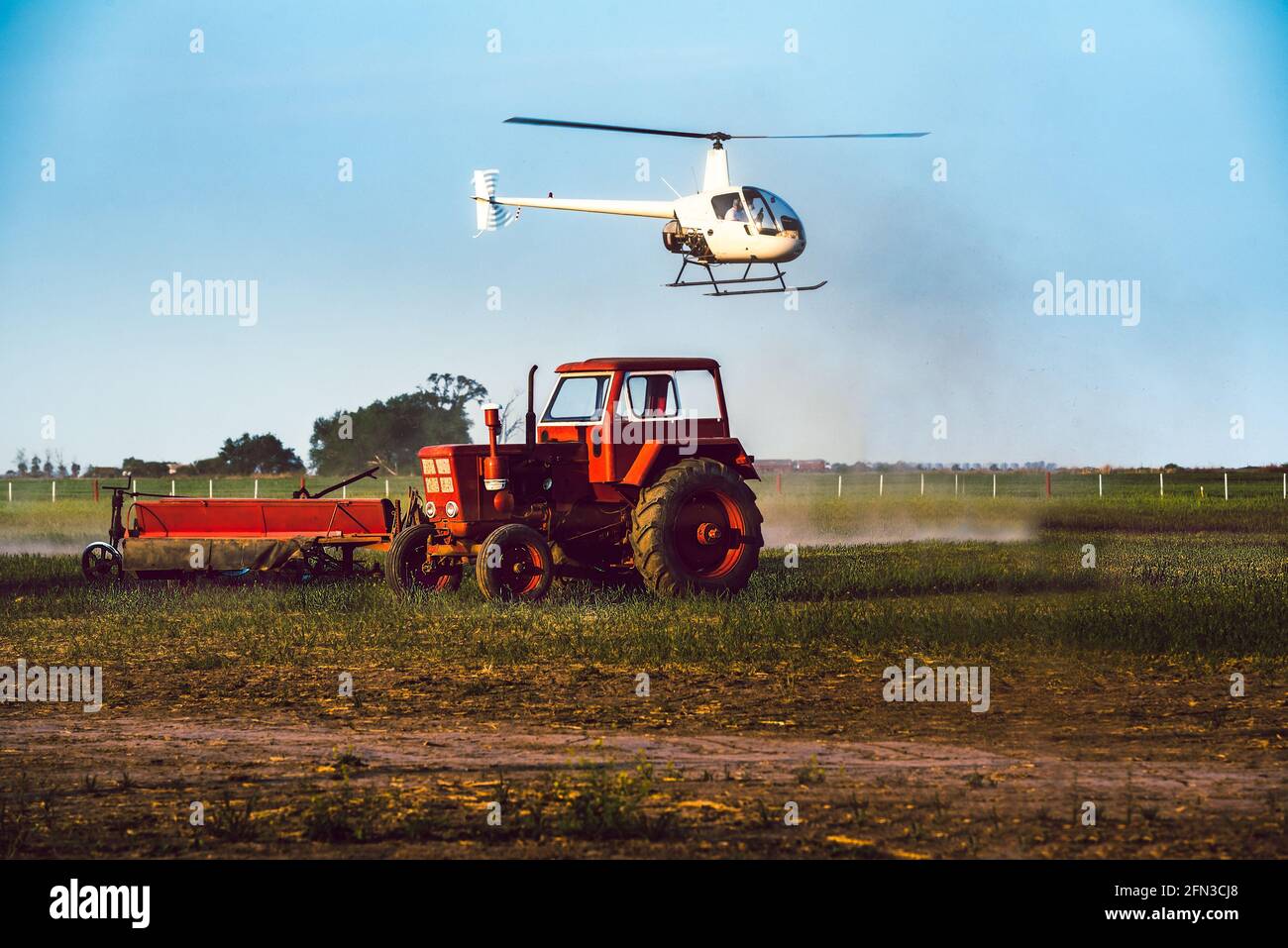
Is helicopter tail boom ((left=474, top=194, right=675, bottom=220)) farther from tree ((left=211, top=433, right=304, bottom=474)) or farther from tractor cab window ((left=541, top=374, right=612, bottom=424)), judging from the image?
tree ((left=211, top=433, right=304, bottom=474))

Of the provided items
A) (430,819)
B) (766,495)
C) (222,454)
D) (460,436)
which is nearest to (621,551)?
(430,819)

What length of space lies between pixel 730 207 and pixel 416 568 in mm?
10548

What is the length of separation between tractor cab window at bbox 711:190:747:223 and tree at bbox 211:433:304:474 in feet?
194

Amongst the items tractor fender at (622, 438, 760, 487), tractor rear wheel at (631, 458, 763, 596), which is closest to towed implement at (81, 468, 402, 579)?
tractor fender at (622, 438, 760, 487)

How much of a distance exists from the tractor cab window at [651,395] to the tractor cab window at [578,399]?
0.95 ft

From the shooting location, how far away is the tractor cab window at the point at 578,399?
16.3m

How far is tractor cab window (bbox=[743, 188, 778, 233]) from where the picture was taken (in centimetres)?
2447

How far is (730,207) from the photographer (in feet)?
80.7

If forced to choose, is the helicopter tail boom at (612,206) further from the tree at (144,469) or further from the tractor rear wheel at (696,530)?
the tree at (144,469)
